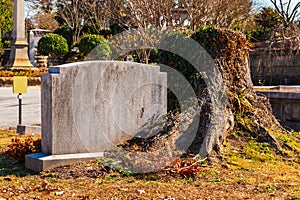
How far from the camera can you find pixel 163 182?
4594 millimetres

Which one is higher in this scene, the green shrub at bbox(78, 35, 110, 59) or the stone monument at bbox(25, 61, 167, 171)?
the green shrub at bbox(78, 35, 110, 59)

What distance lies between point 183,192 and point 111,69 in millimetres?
2087

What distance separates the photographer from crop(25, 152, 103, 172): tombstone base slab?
5.01 metres

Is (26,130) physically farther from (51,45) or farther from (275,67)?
(51,45)

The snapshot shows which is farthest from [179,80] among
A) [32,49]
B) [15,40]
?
[32,49]

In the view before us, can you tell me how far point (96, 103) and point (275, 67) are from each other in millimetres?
15506

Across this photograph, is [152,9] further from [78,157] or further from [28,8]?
[28,8]

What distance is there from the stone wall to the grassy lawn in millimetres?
13983

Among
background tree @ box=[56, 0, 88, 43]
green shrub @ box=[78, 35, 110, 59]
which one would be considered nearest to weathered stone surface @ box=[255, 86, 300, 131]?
green shrub @ box=[78, 35, 110, 59]

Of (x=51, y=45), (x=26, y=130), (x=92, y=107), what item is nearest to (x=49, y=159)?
(x=92, y=107)

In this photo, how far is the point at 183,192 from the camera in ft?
13.7

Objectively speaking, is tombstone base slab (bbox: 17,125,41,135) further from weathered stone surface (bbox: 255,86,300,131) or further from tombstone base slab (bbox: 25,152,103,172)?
weathered stone surface (bbox: 255,86,300,131)

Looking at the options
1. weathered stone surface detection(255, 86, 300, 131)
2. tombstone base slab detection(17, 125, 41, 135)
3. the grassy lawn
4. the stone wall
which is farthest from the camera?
the stone wall

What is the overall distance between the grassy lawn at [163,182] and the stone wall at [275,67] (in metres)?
14.0
